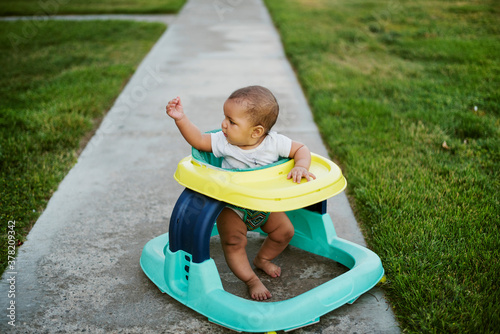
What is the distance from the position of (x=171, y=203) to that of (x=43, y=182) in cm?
91

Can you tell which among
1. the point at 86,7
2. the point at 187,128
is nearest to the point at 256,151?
the point at 187,128

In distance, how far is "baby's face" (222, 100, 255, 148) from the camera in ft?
7.09

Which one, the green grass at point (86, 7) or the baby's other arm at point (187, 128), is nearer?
the baby's other arm at point (187, 128)

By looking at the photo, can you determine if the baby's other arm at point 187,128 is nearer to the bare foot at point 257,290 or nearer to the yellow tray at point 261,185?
the yellow tray at point 261,185

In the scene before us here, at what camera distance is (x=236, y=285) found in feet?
7.74

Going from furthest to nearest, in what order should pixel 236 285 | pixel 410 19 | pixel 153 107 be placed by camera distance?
pixel 410 19 → pixel 153 107 → pixel 236 285

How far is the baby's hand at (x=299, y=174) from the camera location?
2.13 meters

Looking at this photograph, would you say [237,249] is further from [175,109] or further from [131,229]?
[131,229]

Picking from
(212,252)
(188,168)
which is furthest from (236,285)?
(188,168)

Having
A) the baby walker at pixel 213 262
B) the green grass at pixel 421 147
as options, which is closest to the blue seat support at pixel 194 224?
the baby walker at pixel 213 262

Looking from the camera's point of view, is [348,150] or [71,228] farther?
[348,150]

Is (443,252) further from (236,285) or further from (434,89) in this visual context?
(434,89)

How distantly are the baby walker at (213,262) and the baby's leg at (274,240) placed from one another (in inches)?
10.8

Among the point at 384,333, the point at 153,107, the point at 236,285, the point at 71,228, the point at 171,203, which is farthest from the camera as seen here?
the point at 153,107
